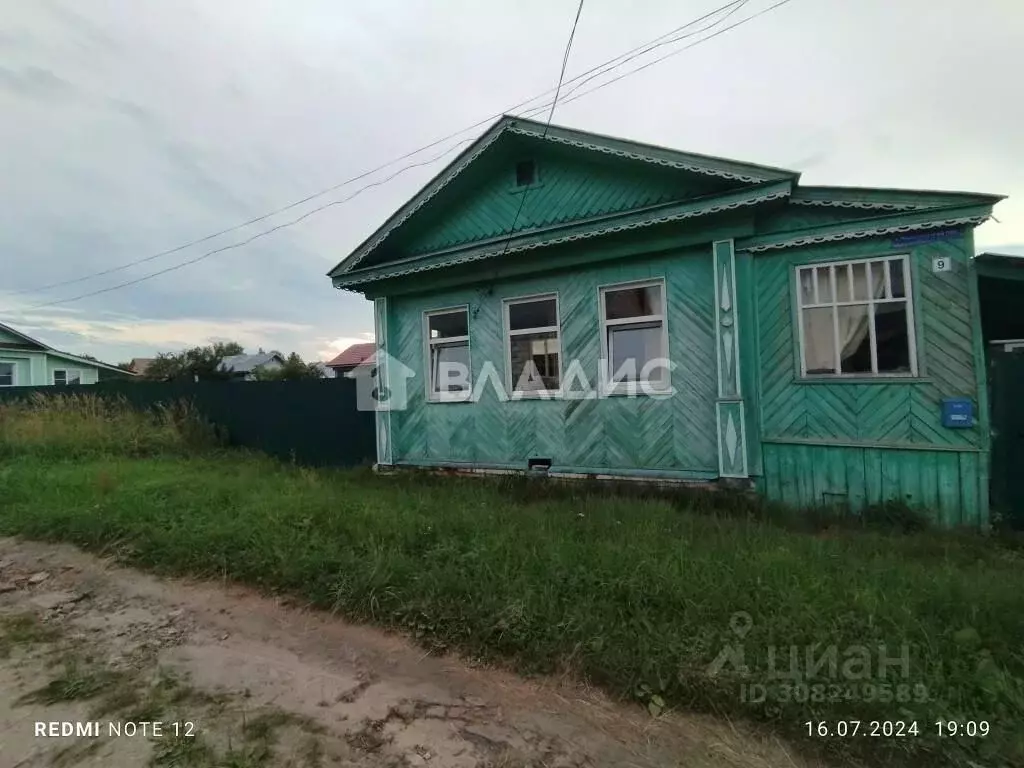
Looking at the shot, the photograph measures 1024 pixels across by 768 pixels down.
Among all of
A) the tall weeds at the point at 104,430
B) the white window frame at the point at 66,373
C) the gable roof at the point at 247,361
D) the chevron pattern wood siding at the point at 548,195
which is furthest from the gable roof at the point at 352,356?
the chevron pattern wood siding at the point at 548,195

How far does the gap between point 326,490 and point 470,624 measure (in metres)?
3.93

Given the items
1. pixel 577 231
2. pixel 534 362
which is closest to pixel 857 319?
pixel 577 231

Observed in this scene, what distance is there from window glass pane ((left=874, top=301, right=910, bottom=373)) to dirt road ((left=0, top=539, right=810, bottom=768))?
4.56 metres

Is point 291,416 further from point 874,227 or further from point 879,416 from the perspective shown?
point 874,227

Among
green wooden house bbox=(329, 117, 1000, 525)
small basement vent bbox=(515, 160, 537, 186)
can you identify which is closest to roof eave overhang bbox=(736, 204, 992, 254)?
green wooden house bbox=(329, 117, 1000, 525)

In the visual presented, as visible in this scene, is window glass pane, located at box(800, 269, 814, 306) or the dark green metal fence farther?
the dark green metal fence

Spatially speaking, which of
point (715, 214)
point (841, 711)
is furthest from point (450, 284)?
point (841, 711)

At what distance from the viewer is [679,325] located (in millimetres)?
6320

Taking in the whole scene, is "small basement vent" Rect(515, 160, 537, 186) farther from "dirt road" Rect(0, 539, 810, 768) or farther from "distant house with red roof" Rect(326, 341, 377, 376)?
"distant house with red roof" Rect(326, 341, 377, 376)

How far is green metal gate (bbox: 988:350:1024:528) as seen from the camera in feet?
16.5

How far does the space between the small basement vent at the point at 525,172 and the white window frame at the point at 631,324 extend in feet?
6.63

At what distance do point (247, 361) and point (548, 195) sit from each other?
160 ft

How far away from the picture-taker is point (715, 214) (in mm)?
5852

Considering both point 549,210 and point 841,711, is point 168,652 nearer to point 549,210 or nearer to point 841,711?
point 841,711
